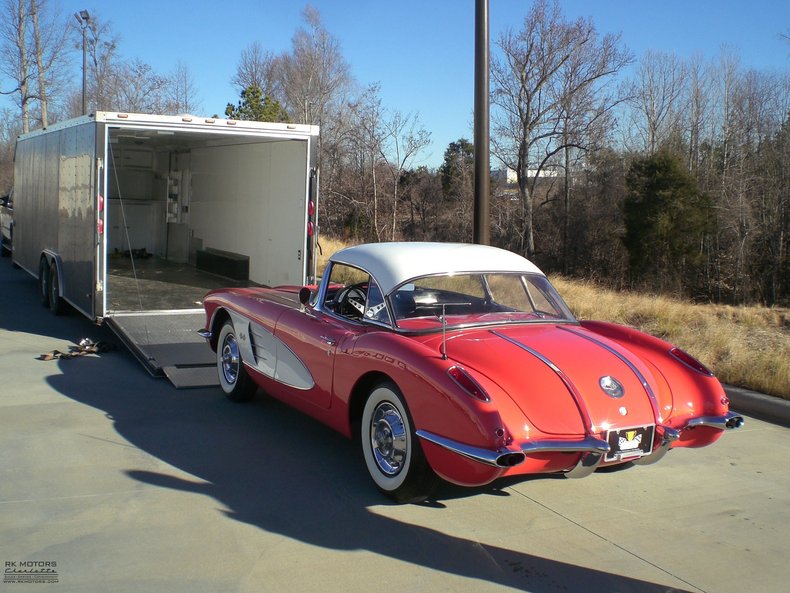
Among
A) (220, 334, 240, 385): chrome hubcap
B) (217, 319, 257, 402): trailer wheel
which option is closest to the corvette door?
(217, 319, 257, 402): trailer wheel

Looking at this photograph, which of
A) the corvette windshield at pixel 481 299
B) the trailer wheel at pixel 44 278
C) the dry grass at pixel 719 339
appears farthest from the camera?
the trailer wheel at pixel 44 278

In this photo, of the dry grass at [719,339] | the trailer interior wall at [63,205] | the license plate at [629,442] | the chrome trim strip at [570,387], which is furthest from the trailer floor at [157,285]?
the license plate at [629,442]

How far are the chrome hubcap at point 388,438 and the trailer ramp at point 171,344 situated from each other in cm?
324

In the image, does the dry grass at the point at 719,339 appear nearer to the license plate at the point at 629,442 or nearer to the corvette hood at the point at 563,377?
the corvette hood at the point at 563,377

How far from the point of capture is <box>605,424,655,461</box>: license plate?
4.14 metres

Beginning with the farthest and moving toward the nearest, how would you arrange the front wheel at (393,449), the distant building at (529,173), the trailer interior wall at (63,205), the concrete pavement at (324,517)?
1. the distant building at (529,173)
2. the trailer interior wall at (63,205)
3. the front wheel at (393,449)
4. the concrete pavement at (324,517)

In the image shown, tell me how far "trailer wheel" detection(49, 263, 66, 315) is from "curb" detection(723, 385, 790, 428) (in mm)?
9169

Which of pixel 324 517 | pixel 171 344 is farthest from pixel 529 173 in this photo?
pixel 324 517

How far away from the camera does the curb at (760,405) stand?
6906 mm

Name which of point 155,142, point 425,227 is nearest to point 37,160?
point 155,142

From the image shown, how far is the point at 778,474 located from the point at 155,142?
12933mm

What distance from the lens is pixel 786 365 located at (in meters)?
7.51

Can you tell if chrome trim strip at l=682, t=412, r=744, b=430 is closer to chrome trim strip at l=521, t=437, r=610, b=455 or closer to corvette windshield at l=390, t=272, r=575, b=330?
chrome trim strip at l=521, t=437, r=610, b=455

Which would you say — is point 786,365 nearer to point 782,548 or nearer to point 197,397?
point 782,548
